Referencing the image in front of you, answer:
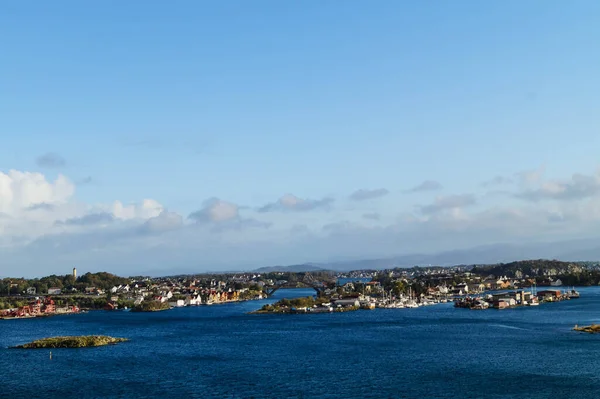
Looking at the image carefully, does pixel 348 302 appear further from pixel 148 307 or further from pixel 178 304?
pixel 178 304

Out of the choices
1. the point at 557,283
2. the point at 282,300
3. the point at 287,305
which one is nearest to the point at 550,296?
the point at 287,305

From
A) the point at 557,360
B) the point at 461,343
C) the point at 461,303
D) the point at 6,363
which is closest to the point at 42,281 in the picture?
the point at 461,303

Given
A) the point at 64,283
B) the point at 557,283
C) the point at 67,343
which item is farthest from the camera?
the point at 64,283

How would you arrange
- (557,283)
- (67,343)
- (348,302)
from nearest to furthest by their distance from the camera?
(67,343) → (348,302) → (557,283)

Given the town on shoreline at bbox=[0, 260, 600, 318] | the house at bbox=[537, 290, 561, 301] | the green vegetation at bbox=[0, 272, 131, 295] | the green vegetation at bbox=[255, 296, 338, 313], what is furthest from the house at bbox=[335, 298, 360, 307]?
the green vegetation at bbox=[0, 272, 131, 295]

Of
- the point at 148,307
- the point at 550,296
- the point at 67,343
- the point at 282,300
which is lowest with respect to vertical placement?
the point at 550,296

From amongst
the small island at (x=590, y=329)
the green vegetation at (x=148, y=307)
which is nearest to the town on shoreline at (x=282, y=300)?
the green vegetation at (x=148, y=307)

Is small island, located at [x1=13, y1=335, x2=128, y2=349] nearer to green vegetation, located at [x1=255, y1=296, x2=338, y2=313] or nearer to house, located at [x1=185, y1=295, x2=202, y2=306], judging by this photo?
green vegetation, located at [x1=255, y1=296, x2=338, y2=313]

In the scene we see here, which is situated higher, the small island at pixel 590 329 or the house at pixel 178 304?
the small island at pixel 590 329

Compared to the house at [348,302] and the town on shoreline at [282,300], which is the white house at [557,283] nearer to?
the town on shoreline at [282,300]
